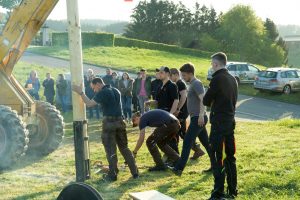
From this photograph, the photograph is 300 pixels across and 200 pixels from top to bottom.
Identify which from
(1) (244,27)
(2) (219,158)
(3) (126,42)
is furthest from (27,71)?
(1) (244,27)

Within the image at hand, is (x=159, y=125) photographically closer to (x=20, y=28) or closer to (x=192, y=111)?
(x=192, y=111)

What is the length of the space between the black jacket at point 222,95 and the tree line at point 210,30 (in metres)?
59.9

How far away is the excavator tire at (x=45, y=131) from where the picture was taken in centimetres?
1242

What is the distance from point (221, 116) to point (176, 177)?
2.30m

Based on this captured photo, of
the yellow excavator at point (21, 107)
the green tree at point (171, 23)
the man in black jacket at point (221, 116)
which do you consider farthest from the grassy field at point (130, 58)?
the man in black jacket at point (221, 116)

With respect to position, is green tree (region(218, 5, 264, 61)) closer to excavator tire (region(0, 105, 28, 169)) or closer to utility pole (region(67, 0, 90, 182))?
excavator tire (region(0, 105, 28, 169))

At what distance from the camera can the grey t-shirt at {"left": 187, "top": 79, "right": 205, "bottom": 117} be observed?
9188mm

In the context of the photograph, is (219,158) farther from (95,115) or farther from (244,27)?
(244,27)

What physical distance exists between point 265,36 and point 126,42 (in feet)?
68.3

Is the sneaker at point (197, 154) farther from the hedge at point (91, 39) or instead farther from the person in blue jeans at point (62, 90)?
the hedge at point (91, 39)

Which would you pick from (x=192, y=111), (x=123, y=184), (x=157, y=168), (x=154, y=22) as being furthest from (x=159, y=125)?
(x=154, y=22)

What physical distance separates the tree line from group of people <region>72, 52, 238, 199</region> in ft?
189

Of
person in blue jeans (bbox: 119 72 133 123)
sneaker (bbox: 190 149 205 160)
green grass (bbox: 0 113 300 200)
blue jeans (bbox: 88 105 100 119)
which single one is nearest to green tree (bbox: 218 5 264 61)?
blue jeans (bbox: 88 105 100 119)

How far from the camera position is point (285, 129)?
16.1 meters
